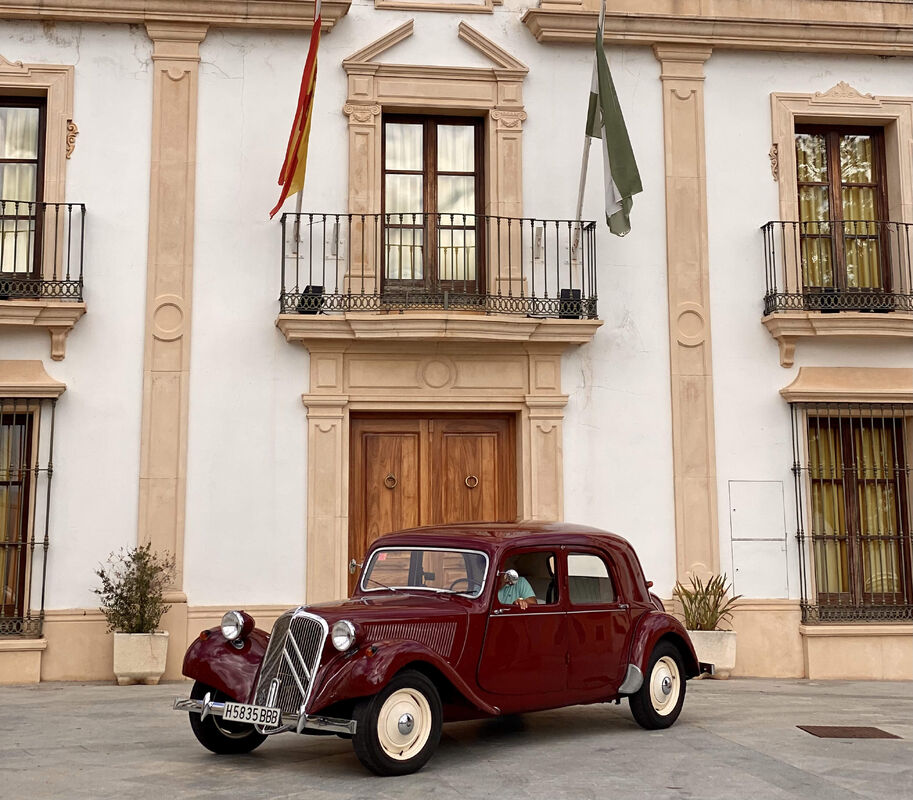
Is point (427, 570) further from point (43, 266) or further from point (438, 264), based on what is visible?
point (43, 266)

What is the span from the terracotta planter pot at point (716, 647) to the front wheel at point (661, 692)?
10.2ft

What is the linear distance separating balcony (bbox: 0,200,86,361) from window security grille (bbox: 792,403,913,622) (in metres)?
7.97

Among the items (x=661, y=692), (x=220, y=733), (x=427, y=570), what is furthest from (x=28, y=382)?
(x=661, y=692)

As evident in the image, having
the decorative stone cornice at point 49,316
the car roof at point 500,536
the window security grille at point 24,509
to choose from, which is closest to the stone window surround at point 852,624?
the car roof at point 500,536

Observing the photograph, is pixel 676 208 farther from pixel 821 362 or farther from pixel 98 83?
pixel 98 83

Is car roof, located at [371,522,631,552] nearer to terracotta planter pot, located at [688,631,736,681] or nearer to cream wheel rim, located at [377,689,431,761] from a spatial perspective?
cream wheel rim, located at [377,689,431,761]

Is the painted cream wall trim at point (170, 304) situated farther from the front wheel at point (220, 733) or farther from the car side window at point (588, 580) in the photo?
the car side window at point (588, 580)

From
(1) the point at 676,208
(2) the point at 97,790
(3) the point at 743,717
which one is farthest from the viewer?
(1) the point at 676,208

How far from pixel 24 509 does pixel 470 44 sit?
7000 millimetres

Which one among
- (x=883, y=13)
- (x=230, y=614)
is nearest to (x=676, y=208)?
(x=883, y=13)

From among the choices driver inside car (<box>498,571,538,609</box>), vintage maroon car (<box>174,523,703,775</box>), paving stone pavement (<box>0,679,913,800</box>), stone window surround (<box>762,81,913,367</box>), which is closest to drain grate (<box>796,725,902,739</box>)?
paving stone pavement (<box>0,679,913,800</box>)

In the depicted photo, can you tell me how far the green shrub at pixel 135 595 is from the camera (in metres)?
11.1

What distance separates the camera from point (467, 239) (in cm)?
1270

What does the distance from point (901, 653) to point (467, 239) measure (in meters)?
6.58
